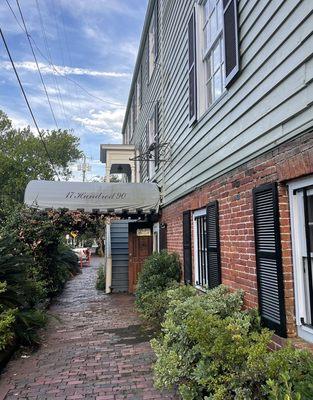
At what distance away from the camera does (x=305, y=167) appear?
303 centimetres

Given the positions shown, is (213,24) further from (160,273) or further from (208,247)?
(160,273)

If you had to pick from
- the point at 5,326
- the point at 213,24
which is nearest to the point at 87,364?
the point at 5,326

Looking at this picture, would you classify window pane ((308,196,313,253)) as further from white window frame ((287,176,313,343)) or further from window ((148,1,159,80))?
window ((148,1,159,80))

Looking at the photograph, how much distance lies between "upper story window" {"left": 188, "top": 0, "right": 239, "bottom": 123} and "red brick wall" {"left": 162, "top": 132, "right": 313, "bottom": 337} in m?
1.40

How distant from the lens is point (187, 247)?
6.98 m

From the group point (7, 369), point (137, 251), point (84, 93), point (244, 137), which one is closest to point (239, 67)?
Result: point (244, 137)

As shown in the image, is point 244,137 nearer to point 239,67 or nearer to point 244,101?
point 244,101

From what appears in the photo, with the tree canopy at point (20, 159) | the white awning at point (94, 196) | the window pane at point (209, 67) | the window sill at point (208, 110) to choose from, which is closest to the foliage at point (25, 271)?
the white awning at point (94, 196)

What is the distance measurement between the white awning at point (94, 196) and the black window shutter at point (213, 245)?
4.78m

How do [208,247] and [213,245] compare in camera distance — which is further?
[208,247]

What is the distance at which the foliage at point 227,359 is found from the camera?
2.66 metres

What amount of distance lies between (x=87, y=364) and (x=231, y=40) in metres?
4.74

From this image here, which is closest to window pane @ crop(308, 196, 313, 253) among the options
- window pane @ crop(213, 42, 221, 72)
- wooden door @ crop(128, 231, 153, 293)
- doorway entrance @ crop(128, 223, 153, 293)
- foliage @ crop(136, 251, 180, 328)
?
window pane @ crop(213, 42, 221, 72)

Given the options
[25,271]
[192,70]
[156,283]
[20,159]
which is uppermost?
[20,159]
